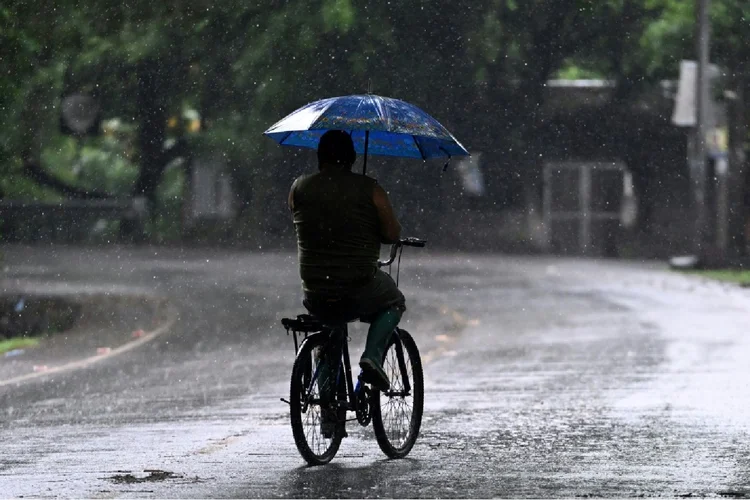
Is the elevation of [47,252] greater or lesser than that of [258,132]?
lesser

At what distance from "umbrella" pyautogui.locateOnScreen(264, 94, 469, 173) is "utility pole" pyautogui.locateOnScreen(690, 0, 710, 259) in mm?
26494

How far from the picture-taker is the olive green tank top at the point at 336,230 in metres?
9.23

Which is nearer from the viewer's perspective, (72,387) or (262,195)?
(72,387)

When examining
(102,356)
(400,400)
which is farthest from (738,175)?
(400,400)

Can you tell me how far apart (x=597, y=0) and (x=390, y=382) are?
37.8m

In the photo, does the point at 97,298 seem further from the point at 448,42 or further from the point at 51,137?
the point at 51,137

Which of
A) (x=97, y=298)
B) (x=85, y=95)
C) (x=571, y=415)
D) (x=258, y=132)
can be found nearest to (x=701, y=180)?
(x=258, y=132)

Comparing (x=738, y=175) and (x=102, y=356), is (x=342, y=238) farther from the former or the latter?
(x=738, y=175)

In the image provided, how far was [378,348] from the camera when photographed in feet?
30.7

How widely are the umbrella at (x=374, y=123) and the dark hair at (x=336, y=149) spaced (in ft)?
0.16

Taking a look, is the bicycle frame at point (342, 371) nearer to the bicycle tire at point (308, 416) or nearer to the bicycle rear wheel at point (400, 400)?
the bicycle tire at point (308, 416)

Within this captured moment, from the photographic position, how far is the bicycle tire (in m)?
9.05

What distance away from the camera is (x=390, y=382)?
32.0 ft

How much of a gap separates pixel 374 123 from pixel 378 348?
1.22 metres
